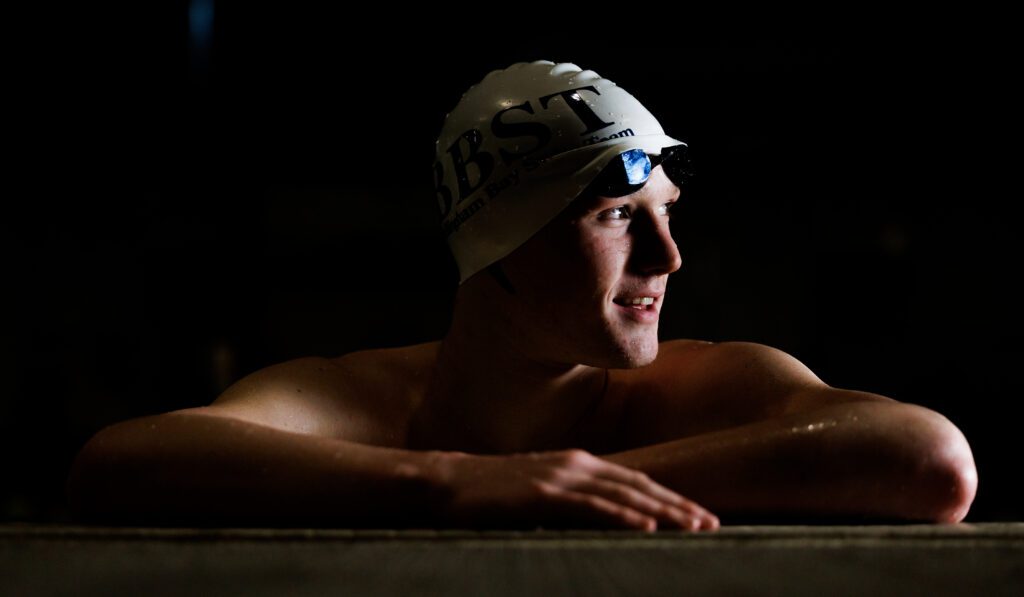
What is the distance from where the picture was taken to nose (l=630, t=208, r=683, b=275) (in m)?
1.92

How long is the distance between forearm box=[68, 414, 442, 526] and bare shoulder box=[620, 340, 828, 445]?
27.4 inches

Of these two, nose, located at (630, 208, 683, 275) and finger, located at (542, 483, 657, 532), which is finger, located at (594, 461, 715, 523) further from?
nose, located at (630, 208, 683, 275)

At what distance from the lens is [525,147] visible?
210 cm

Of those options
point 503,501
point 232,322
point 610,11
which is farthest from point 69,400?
point 503,501

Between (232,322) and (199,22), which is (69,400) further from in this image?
(199,22)

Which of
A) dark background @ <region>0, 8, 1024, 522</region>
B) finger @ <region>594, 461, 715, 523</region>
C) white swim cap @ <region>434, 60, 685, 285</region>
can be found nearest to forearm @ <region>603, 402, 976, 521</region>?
finger @ <region>594, 461, 715, 523</region>

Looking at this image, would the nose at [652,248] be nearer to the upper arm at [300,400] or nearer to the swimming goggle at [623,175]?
the swimming goggle at [623,175]

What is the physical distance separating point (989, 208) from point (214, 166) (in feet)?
19.6

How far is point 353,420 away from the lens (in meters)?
2.11

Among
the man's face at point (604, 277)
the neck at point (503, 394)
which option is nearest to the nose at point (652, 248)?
the man's face at point (604, 277)

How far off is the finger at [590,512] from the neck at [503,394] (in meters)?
0.81

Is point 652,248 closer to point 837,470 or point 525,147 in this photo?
point 525,147

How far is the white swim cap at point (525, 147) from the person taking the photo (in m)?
2.04

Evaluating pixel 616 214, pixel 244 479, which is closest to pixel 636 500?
pixel 244 479
